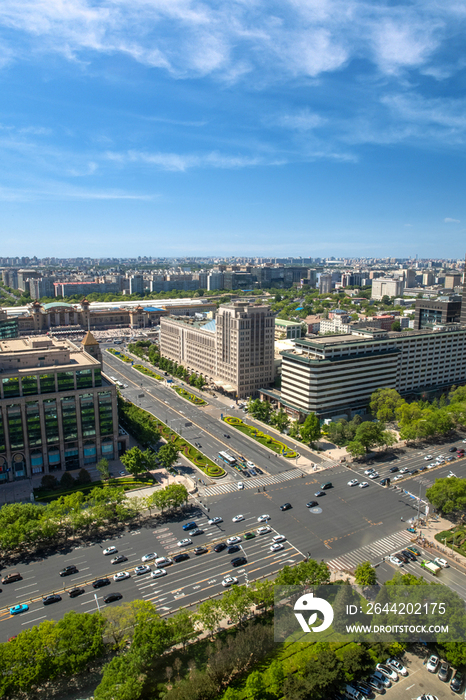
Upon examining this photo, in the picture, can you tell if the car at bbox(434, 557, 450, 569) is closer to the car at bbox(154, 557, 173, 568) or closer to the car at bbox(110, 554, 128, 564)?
the car at bbox(154, 557, 173, 568)

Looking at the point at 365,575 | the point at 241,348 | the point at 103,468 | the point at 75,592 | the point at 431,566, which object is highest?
the point at 241,348

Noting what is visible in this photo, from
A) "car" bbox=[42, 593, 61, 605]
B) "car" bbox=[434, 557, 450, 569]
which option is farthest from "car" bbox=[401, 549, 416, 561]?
"car" bbox=[42, 593, 61, 605]

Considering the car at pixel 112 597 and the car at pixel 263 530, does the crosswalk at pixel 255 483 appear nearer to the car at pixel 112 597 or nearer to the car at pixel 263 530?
the car at pixel 263 530

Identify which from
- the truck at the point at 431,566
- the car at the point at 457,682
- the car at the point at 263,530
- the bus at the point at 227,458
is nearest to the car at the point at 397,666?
the car at the point at 457,682

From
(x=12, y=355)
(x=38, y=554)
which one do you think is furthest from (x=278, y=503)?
(x=12, y=355)

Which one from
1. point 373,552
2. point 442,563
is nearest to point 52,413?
point 373,552

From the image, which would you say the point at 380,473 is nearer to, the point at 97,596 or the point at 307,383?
the point at 307,383

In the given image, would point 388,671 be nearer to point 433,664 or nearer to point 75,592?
point 433,664

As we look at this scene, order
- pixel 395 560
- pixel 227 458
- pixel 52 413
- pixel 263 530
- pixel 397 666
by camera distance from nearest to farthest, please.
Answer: pixel 397 666 → pixel 395 560 → pixel 263 530 → pixel 52 413 → pixel 227 458
